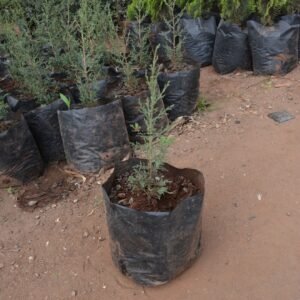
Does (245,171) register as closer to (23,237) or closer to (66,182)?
(66,182)

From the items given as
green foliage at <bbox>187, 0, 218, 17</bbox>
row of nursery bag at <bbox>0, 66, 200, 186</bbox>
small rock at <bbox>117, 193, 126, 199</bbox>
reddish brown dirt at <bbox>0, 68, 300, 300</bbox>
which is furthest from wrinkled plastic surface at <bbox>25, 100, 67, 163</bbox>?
green foliage at <bbox>187, 0, 218, 17</bbox>

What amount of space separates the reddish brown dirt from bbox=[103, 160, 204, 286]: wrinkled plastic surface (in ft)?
0.32

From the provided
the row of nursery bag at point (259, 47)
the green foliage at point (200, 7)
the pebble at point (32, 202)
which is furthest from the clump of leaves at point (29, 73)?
the row of nursery bag at point (259, 47)

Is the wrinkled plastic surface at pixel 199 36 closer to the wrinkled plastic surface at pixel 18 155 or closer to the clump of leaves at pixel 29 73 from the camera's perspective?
the clump of leaves at pixel 29 73

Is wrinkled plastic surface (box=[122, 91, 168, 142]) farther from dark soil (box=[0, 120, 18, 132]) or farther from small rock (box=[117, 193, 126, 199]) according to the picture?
small rock (box=[117, 193, 126, 199])

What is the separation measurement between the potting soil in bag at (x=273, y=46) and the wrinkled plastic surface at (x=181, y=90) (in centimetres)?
110

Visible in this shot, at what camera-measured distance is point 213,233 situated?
95.0 inches

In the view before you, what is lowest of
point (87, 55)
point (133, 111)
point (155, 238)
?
point (133, 111)

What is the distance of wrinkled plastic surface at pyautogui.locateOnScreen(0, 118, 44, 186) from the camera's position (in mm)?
2895

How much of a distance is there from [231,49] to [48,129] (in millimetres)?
2418

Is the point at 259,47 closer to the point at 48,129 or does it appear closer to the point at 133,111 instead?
the point at 133,111

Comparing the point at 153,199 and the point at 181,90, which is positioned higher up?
the point at 153,199

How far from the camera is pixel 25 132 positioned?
300 cm

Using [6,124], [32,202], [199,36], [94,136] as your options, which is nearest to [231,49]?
[199,36]
